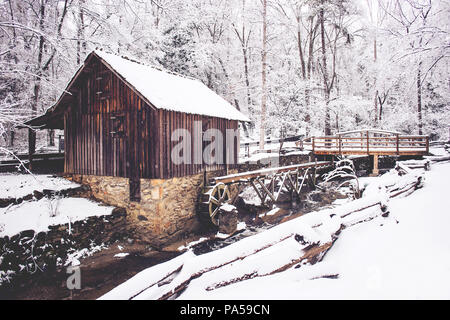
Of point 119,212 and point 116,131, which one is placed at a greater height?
point 116,131

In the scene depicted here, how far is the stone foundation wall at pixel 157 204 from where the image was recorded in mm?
8570

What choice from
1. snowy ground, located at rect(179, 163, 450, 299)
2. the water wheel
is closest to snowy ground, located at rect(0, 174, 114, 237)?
the water wheel

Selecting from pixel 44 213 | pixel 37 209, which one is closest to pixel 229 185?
pixel 44 213

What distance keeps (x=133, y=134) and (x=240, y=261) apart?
765 centimetres

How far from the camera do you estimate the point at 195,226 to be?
32.9 feet

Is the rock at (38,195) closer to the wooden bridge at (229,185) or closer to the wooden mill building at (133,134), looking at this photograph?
the wooden mill building at (133,134)

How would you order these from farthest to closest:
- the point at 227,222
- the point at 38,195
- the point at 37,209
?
→ the point at 227,222 < the point at 38,195 < the point at 37,209

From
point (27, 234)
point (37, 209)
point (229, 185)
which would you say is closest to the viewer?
point (27, 234)

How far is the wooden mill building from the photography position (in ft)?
28.2

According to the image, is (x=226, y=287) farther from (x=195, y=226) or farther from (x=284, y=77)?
(x=284, y=77)

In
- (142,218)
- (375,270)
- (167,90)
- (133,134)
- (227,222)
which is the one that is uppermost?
(167,90)

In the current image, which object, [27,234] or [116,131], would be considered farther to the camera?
[116,131]

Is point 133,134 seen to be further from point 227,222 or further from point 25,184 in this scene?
point 227,222

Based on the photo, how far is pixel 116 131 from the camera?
9.43 meters
